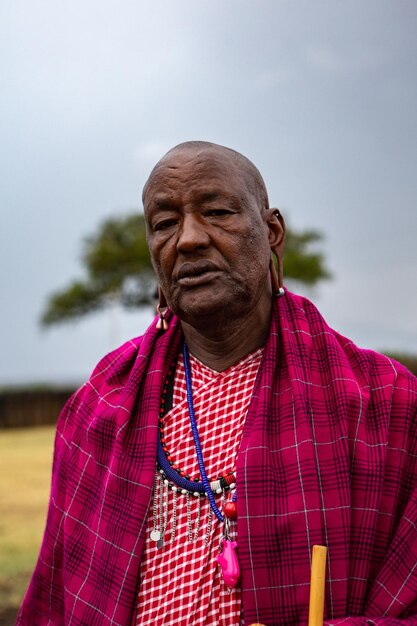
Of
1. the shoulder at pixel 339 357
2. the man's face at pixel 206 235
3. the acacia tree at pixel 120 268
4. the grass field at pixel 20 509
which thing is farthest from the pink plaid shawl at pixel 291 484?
the acacia tree at pixel 120 268

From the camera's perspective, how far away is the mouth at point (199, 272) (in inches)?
81.7

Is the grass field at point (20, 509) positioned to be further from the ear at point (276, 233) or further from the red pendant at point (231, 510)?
the ear at point (276, 233)

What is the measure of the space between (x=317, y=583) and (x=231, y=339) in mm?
814

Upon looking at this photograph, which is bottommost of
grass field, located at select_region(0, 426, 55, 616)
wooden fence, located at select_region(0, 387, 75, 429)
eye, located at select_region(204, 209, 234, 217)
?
grass field, located at select_region(0, 426, 55, 616)

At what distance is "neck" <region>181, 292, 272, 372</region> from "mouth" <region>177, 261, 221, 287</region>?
162mm

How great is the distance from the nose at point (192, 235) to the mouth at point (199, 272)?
5cm

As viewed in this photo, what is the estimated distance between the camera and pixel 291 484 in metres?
Result: 1.99

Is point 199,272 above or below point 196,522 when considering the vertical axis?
above

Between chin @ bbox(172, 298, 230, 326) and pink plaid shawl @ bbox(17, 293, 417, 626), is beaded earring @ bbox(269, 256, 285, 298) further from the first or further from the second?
chin @ bbox(172, 298, 230, 326)

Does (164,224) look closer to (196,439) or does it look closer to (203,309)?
(203,309)

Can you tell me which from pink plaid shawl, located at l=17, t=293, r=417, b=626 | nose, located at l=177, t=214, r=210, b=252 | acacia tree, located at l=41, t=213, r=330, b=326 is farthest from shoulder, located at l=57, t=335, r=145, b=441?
acacia tree, located at l=41, t=213, r=330, b=326

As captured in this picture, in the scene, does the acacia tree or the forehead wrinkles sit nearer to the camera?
the forehead wrinkles

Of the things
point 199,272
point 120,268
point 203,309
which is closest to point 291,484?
point 203,309

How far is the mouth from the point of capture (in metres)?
2.07
